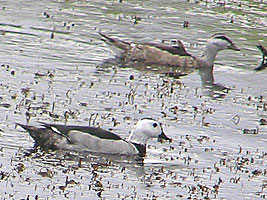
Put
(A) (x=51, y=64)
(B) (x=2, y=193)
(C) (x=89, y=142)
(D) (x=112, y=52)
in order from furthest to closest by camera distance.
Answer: (D) (x=112, y=52)
(A) (x=51, y=64)
(C) (x=89, y=142)
(B) (x=2, y=193)

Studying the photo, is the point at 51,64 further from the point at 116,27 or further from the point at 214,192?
the point at 214,192

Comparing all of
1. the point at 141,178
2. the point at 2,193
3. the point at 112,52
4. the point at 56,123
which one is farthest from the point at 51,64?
the point at 2,193

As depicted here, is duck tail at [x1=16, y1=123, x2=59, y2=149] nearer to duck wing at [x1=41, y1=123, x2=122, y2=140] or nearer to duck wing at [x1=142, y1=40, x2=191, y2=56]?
duck wing at [x1=41, y1=123, x2=122, y2=140]

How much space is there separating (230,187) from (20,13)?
47.9 feet

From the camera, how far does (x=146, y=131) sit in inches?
665

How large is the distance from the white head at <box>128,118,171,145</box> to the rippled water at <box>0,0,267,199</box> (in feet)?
0.84

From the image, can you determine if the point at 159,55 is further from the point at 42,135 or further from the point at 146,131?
the point at 42,135

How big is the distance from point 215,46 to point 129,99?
259 inches

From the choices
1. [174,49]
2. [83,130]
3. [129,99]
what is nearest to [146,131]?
[83,130]

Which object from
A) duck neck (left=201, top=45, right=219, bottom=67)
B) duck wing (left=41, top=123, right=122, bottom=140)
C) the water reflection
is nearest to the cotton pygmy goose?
duck wing (left=41, top=123, right=122, bottom=140)

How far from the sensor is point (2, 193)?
13.1m

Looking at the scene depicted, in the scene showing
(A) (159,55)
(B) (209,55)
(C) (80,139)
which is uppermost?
(B) (209,55)

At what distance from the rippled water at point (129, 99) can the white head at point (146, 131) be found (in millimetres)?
257

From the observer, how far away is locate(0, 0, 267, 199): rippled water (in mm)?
14516
